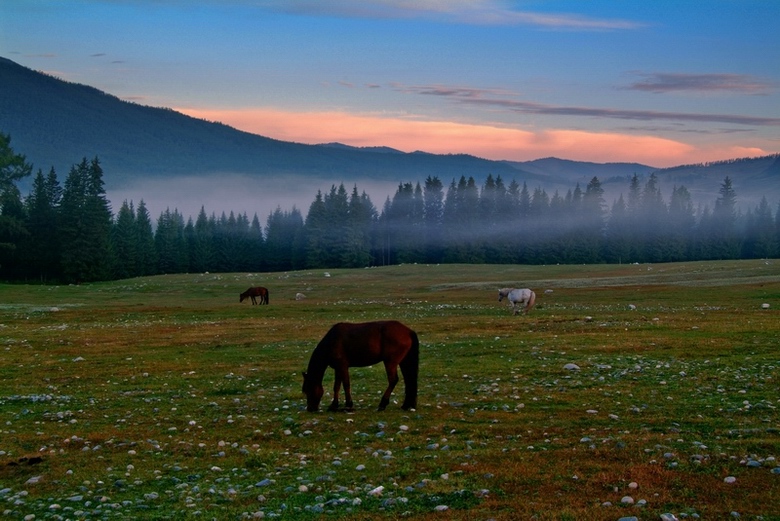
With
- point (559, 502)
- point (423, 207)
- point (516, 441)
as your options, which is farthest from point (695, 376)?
point (423, 207)

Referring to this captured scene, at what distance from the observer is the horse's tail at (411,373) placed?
1797 centimetres

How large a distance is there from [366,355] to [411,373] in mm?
1218

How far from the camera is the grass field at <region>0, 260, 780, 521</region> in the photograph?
34.1 feet

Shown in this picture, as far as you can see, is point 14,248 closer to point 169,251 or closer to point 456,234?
point 169,251

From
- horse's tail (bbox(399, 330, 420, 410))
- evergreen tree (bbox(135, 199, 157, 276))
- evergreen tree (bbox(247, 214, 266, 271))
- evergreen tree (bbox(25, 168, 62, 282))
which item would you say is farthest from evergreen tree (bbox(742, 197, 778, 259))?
horse's tail (bbox(399, 330, 420, 410))

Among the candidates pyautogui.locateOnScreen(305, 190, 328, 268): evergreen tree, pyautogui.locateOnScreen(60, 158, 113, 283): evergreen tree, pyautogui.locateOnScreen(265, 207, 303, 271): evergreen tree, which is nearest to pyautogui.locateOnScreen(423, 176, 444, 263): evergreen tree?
pyautogui.locateOnScreen(305, 190, 328, 268): evergreen tree

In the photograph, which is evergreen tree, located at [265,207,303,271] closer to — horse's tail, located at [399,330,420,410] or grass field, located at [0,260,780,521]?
grass field, located at [0,260,780,521]

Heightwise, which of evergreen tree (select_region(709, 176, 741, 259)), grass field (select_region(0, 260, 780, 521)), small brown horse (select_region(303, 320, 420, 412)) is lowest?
grass field (select_region(0, 260, 780, 521))

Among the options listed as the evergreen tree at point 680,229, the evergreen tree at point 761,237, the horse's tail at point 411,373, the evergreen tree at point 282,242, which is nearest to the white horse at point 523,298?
the horse's tail at point 411,373

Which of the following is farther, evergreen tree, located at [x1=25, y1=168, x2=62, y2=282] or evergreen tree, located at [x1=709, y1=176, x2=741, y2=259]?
evergreen tree, located at [x1=709, y1=176, x2=741, y2=259]

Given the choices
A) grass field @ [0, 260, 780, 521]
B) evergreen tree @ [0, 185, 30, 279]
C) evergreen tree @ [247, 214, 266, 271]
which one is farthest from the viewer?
evergreen tree @ [247, 214, 266, 271]

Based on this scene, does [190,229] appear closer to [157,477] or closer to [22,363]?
[22,363]

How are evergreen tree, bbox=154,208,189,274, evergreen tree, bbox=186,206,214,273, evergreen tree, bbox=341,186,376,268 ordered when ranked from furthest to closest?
evergreen tree, bbox=186,206,214,273 < evergreen tree, bbox=154,208,189,274 < evergreen tree, bbox=341,186,376,268

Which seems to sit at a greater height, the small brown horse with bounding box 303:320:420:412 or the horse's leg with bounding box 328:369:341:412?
the small brown horse with bounding box 303:320:420:412
